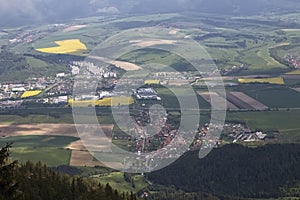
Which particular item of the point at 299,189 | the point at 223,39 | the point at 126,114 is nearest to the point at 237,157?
the point at 299,189

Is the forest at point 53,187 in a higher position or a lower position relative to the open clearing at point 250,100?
lower

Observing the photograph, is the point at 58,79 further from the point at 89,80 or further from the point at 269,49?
the point at 269,49

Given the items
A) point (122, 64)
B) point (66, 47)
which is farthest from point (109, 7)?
point (122, 64)

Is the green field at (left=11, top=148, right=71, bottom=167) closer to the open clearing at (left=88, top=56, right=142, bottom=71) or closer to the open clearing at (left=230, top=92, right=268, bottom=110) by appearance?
the open clearing at (left=230, top=92, right=268, bottom=110)

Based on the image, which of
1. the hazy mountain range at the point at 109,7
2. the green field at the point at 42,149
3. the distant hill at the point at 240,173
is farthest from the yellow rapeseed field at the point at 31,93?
the hazy mountain range at the point at 109,7

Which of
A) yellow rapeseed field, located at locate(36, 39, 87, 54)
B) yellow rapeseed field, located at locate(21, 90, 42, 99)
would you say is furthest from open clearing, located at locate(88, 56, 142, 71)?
yellow rapeseed field, located at locate(21, 90, 42, 99)

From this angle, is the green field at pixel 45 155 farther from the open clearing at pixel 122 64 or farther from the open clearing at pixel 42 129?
the open clearing at pixel 122 64
